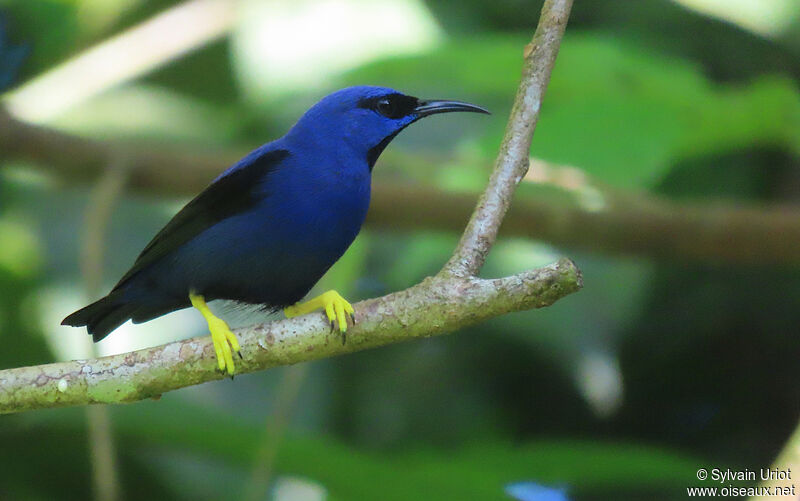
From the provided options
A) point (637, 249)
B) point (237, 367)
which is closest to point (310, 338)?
point (237, 367)

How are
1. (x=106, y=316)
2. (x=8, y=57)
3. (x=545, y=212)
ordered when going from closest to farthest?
(x=106, y=316) → (x=545, y=212) → (x=8, y=57)

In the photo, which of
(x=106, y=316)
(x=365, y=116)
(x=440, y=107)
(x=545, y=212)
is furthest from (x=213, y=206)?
(x=545, y=212)

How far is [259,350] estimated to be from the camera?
2736 millimetres

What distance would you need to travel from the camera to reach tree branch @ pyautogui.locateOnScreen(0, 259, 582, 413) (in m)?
2.63

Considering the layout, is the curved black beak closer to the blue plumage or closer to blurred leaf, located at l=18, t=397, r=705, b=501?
the blue plumage

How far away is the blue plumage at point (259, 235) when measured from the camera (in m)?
3.45

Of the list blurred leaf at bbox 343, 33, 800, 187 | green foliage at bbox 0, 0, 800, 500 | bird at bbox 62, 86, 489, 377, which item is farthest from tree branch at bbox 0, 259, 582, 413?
blurred leaf at bbox 343, 33, 800, 187

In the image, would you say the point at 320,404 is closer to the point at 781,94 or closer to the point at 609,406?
the point at 609,406

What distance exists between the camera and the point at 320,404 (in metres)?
5.48

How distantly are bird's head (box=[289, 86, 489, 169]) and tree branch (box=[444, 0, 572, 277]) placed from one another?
0.90m

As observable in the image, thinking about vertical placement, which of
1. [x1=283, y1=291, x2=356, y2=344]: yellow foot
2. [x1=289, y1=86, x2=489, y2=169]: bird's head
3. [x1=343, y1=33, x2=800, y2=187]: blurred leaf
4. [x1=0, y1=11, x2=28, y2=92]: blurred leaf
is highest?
[x1=0, y1=11, x2=28, y2=92]: blurred leaf

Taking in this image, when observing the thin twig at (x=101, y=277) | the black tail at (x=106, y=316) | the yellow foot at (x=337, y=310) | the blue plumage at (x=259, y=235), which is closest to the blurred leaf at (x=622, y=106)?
the blue plumage at (x=259, y=235)

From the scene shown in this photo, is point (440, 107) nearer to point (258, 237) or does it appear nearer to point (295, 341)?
point (258, 237)

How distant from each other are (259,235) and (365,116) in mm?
798
